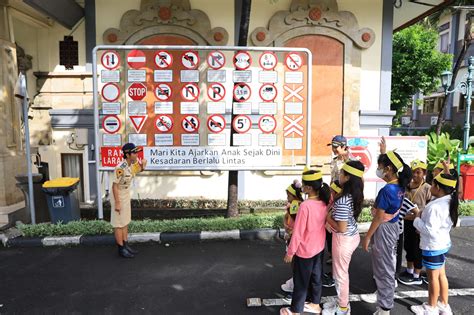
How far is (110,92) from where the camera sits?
20.1 ft

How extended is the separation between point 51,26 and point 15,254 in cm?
517

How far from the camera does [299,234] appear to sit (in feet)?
11.1

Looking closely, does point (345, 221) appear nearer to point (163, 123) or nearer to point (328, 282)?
point (328, 282)

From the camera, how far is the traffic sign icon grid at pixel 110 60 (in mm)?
6070

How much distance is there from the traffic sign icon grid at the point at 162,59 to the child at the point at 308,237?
12.3ft

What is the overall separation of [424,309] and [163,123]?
4.66 m

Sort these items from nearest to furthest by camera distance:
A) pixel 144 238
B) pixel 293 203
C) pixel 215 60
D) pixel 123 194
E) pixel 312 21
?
1. pixel 293 203
2. pixel 123 194
3. pixel 144 238
4. pixel 215 60
5. pixel 312 21

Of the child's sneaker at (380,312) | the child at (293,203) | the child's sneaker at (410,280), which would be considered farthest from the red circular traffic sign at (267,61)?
the child's sneaker at (380,312)

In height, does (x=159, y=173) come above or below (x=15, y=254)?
above

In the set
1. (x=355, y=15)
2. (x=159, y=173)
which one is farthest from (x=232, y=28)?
(x=159, y=173)

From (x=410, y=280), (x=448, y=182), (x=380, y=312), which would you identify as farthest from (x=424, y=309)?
(x=448, y=182)

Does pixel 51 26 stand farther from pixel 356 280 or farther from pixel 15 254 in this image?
pixel 356 280

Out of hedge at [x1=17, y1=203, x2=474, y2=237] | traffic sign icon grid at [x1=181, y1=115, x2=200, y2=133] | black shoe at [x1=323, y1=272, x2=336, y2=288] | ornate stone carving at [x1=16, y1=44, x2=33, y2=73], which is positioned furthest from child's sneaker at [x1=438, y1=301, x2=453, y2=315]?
ornate stone carving at [x1=16, y1=44, x2=33, y2=73]

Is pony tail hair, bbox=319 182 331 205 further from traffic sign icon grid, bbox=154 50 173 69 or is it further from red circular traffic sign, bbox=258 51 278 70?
traffic sign icon grid, bbox=154 50 173 69
